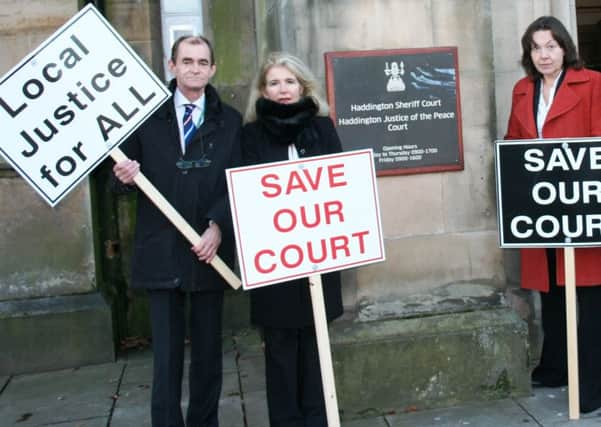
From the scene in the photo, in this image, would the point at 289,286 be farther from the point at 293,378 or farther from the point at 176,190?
the point at 176,190

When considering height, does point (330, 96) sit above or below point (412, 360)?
above

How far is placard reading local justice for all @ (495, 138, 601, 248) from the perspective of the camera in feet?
12.8

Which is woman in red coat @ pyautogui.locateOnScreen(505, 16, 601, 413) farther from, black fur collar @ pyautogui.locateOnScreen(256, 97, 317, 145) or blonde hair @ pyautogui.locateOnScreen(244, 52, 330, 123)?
black fur collar @ pyautogui.locateOnScreen(256, 97, 317, 145)

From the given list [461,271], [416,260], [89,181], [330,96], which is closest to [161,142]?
[330,96]

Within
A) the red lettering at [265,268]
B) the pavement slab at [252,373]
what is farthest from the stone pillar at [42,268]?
the red lettering at [265,268]

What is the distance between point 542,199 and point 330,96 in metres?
1.33

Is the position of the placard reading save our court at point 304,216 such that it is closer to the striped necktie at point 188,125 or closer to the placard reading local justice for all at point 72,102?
the striped necktie at point 188,125

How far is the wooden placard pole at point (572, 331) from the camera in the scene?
3.89 metres

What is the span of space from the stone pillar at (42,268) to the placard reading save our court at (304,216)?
279cm

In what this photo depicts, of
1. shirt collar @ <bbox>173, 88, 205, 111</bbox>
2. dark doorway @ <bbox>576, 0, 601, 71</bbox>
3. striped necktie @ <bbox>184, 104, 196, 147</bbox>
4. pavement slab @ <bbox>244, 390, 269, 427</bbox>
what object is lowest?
pavement slab @ <bbox>244, 390, 269, 427</bbox>

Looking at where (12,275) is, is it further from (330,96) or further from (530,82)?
(530,82)

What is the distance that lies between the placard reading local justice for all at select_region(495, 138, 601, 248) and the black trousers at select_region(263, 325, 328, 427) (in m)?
1.30

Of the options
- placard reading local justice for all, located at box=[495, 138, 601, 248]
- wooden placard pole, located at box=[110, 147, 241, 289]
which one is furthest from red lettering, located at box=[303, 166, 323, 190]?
placard reading local justice for all, located at box=[495, 138, 601, 248]

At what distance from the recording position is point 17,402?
484 cm
